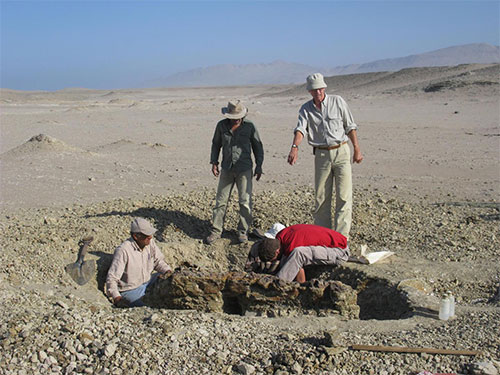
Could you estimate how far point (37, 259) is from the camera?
5781 mm

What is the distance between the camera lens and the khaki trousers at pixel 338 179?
6.12 metres

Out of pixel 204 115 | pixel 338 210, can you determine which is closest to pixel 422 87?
pixel 204 115

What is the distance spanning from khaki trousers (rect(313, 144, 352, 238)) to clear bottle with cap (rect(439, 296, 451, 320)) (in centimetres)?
179

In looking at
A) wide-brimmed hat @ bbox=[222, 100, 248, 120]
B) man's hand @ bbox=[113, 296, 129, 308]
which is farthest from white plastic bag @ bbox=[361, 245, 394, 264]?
man's hand @ bbox=[113, 296, 129, 308]

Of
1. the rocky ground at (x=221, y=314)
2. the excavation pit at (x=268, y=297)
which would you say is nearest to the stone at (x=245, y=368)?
the rocky ground at (x=221, y=314)

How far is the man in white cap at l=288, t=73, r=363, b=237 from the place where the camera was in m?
5.98

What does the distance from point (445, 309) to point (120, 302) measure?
2.78 meters

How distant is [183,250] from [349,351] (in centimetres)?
295

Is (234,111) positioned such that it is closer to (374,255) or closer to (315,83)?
(315,83)

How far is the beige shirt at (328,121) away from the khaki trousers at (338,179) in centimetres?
14

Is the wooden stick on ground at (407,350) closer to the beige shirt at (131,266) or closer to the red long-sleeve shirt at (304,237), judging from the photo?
the red long-sleeve shirt at (304,237)

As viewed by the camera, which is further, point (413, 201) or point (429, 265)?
point (413, 201)

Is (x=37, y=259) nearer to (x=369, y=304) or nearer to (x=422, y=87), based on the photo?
(x=369, y=304)

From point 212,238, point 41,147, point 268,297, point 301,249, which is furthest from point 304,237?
point 41,147
